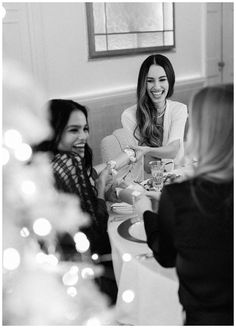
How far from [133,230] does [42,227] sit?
18.6 inches

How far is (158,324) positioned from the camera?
4.77 ft

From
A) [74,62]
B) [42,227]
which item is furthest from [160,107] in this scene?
[42,227]

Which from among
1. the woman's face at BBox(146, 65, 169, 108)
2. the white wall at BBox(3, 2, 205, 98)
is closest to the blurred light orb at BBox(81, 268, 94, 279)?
the woman's face at BBox(146, 65, 169, 108)

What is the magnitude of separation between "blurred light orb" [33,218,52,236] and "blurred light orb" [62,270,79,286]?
184 mm

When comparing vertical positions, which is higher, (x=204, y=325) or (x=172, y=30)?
(x=172, y=30)

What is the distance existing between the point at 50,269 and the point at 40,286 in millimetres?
108

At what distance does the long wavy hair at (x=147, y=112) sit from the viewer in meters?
2.66

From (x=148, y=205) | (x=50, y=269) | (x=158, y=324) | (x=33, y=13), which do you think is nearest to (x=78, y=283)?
(x=50, y=269)

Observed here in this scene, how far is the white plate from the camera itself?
1506 mm

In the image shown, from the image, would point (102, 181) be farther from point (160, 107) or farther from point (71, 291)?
point (160, 107)

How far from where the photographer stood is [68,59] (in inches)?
114

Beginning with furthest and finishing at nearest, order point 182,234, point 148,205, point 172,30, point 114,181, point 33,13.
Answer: point 172,30 < point 33,13 < point 114,181 < point 148,205 < point 182,234

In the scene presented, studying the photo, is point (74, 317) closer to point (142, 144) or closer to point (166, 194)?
point (166, 194)

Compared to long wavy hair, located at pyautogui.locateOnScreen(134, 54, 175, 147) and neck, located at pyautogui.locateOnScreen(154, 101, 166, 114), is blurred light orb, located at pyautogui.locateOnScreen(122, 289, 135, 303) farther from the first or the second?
neck, located at pyautogui.locateOnScreen(154, 101, 166, 114)
